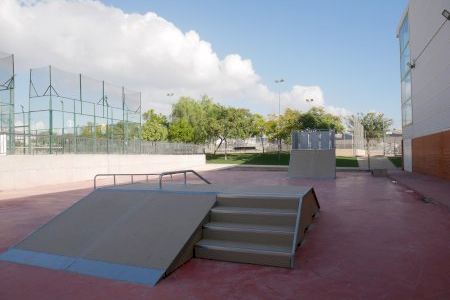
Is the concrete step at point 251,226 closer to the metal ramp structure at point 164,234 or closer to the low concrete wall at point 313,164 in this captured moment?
the metal ramp structure at point 164,234

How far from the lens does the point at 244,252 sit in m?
5.24

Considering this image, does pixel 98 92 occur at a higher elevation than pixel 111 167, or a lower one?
higher

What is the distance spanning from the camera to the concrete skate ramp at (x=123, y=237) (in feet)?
16.5

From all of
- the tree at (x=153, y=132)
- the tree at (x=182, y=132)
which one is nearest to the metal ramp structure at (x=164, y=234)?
the tree at (x=182, y=132)

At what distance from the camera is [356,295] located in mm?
4047

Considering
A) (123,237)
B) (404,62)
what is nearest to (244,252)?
(123,237)

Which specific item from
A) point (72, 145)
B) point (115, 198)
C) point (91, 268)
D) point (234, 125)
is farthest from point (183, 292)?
point (234, 125)

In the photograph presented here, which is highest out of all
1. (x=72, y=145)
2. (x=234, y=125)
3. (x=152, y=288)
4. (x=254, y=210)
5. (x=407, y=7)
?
(x=407, y=7)

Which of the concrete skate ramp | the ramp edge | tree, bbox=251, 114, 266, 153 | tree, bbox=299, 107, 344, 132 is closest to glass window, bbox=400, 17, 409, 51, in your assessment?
tree, bbox=299, 107, 344, 132

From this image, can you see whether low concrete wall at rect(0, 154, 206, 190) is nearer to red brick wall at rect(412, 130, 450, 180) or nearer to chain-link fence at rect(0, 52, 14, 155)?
chain-link fence at rect(0, 52, 14, 155)

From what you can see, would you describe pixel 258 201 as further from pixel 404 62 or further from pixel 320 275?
pixel 404 62

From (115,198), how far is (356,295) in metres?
4.70

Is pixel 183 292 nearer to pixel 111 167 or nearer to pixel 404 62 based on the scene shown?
pixel 111 167

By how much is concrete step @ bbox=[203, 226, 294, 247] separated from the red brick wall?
44.2 feet
